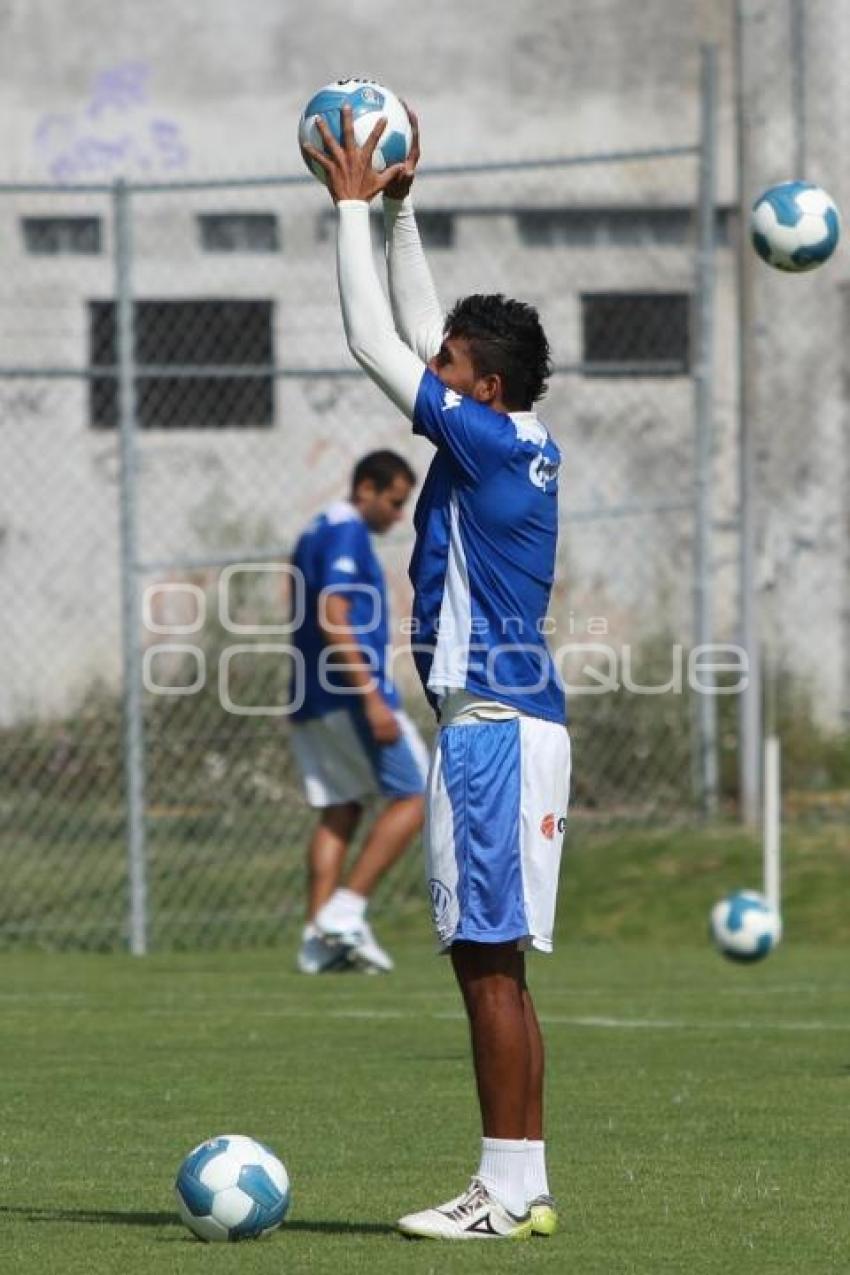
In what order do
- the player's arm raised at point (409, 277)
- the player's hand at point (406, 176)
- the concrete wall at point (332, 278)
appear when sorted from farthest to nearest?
the concrete wall at point (332, 278) < the player's arm raised at point (409, 277) < the player's hand at point (406, 176)

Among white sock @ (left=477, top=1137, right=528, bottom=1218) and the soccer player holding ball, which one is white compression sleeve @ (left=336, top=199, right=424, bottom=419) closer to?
the soccer player holding ball

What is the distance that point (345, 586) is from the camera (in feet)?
42.3

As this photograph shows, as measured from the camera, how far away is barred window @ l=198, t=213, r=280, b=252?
2044 cm

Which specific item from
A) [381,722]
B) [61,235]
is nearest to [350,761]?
[381,722]

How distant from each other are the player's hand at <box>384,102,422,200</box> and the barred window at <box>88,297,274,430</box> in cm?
1258

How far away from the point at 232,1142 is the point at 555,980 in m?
6.26

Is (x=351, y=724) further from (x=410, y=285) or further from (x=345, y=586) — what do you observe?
(x=410, y=285)

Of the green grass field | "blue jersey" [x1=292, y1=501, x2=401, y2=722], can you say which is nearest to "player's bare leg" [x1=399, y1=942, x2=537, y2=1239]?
the green grass field

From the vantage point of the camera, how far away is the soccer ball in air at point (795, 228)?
10281 millimetres

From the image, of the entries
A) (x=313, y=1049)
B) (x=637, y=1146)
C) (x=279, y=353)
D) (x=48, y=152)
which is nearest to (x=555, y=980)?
(x=313, y=1049)

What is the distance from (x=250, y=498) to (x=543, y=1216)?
12846 millimetres

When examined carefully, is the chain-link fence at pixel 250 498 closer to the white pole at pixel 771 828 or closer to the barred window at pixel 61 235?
the barred window at pixel 61 235

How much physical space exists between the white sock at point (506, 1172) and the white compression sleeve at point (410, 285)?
74.7 inches

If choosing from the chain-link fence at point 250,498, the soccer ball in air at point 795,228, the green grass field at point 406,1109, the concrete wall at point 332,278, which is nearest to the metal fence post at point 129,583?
the chain-link fence at point 250,498
